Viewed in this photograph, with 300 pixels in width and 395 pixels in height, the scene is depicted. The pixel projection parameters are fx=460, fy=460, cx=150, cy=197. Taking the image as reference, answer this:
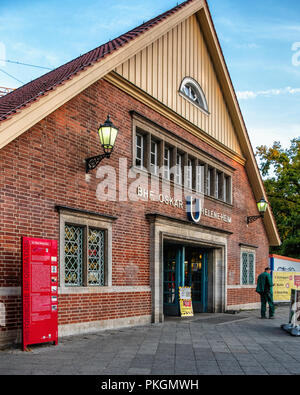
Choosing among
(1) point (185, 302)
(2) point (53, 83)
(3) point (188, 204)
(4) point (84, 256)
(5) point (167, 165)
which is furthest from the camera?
(1) point (185, 302)

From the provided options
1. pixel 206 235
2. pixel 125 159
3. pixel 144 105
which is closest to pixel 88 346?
pixel 125 159

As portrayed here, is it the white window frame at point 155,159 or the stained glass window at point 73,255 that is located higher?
the white window frame at point 155,159

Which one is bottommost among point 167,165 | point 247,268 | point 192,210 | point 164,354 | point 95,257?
A: point 164,354

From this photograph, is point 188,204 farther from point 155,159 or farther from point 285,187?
point 285,187

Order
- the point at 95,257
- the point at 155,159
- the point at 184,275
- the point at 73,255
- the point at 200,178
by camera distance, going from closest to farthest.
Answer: the point at 73,255 < the point at 95,257 < the point at 155,159 < the point at 184,275 < the point at 200,178

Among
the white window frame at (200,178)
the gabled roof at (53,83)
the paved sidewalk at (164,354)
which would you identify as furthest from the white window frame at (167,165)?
the paved sidewalk at (164,354)

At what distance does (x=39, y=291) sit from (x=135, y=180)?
193 inches

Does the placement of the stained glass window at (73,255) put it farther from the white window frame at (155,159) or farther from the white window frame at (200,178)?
the white window frame at (200,178)

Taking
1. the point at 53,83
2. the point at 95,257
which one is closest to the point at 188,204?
the point at 95,257

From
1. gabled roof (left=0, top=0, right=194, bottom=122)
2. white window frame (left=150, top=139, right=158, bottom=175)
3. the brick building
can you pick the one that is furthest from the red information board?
white window frame (left=150, top=139, right=158, bottom=175)

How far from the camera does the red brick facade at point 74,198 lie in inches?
336

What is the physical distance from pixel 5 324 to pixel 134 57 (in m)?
7.80

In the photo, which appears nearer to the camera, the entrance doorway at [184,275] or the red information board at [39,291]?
the red information board at [39,291]

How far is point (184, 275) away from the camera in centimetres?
1622
